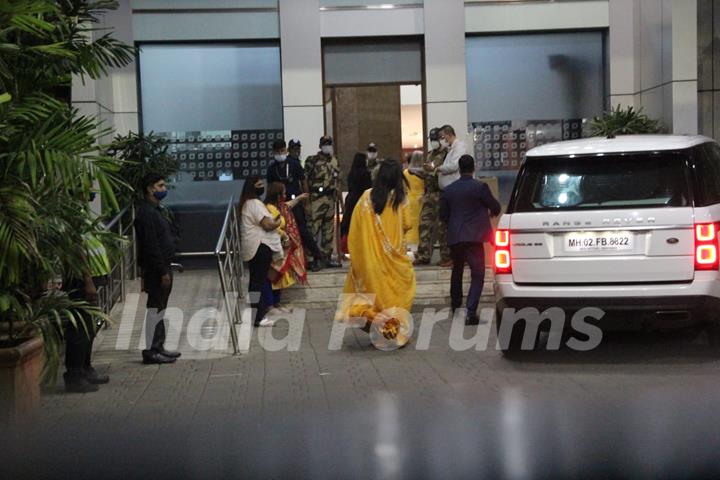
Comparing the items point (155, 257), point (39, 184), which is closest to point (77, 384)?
point (155, 257)

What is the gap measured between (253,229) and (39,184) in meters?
4.32

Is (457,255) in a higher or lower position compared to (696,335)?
higher

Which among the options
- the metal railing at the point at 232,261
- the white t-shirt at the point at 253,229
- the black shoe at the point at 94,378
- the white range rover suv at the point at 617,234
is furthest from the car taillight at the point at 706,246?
the black shoe at the point at 94,378

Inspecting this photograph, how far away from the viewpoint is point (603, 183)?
9.14m

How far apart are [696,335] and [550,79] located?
742cm

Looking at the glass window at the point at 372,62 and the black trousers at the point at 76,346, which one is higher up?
the glass window at the point at 372,62

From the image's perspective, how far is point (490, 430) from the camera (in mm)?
6977

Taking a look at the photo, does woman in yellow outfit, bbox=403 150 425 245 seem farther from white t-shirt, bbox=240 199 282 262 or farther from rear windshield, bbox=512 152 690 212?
rear windshield, bbox=512 152 690 212

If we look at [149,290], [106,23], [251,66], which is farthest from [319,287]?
[106,23]

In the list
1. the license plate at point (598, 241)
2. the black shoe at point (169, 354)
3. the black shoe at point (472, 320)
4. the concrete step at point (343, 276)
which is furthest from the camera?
the concrete step at point (343, 276)

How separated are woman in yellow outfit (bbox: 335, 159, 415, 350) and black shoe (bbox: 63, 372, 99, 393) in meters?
2.58

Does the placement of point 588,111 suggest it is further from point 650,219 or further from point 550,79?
point 650,219

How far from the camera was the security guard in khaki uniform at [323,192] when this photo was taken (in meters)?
14.2

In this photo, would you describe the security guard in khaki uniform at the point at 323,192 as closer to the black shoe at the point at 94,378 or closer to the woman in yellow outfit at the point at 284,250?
the woman in yellow outfit at the point at 284,250
